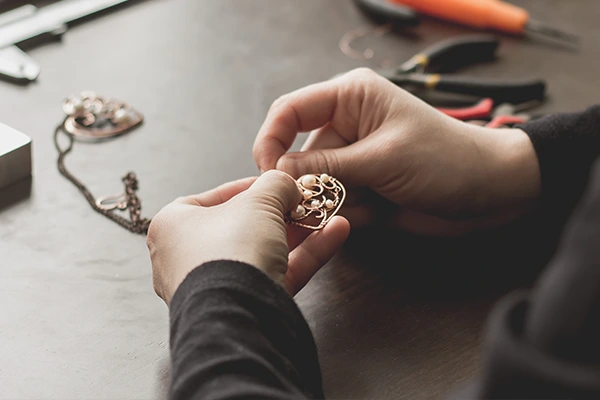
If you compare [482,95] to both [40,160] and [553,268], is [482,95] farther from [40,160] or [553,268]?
[553,268]

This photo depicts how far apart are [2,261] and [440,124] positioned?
1.81 feet

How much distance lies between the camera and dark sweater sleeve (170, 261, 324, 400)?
0.51m

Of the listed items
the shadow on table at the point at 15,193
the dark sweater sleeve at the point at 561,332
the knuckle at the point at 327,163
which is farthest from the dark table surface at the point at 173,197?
the dark sweater sleeve at the point at 561,332

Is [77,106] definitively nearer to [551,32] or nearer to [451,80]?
[451,80]

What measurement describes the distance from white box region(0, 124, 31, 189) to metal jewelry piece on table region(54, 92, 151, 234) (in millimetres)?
51

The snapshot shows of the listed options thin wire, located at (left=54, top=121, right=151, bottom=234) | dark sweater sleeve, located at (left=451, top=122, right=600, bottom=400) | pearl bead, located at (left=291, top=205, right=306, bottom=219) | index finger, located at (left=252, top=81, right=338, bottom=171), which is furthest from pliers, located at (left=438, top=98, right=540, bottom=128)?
dark sweater sleeve, located at (left=451, top=122, right=600, bottom=400)

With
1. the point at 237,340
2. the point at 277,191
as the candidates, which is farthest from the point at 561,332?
the point at 277,191


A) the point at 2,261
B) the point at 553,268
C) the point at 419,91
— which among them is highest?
the point at 553,268

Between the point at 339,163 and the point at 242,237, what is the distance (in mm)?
217

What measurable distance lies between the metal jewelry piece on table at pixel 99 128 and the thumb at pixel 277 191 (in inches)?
9.1

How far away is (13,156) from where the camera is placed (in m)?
0.89

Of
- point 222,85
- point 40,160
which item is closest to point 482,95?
point 222,85

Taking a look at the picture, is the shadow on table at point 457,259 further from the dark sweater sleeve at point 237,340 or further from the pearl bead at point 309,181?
the dark sweater sleeve at point 237,340

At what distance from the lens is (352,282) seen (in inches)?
31.6
